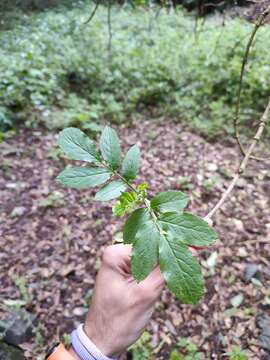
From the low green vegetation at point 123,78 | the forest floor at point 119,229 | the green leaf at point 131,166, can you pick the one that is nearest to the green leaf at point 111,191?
the green leaf at point 131,166

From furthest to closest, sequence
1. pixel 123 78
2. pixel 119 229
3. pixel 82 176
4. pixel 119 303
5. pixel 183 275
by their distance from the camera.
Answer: pixel 123 78
pixel 119 229
pixel 119 303
pixel 82 176
pixel 183 275

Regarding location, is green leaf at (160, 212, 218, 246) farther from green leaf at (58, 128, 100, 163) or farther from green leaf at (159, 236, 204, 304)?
green leaf at (58, 128, 100, 163)

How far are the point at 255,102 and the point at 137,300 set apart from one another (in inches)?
156

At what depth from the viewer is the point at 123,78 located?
498 centimetres

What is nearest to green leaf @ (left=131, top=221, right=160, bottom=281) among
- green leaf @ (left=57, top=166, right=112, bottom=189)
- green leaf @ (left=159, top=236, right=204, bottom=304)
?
green leaf @ (left=159, top=236, right=204, bottom=304)

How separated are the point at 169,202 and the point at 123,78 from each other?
461cm

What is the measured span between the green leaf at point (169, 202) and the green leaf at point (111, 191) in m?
0.08

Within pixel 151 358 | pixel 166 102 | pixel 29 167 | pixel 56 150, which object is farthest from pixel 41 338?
pixel 166 102

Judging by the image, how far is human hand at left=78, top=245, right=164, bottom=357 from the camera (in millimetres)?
1004

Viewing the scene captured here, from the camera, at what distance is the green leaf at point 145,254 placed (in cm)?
58

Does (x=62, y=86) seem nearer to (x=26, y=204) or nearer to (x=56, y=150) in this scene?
(x=56, y=150)

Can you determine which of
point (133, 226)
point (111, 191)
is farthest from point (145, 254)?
point (111, 191)

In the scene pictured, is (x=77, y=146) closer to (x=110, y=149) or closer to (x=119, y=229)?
(x=110, y=149)

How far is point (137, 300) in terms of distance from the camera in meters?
1.00
